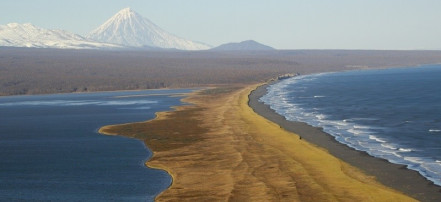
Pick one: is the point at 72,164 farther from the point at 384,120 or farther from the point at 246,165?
the point at 384,120

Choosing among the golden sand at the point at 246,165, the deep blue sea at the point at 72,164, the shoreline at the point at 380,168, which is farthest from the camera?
the deep blue sea at the point at 72,164

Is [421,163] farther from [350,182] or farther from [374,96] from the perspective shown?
[374,96]

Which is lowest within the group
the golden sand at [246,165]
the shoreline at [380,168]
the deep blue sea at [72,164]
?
the deep blue sea at [72,164]

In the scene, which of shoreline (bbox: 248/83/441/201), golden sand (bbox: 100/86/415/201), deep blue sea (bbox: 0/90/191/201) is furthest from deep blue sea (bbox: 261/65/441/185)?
deep blue sea (bbox: 0/90/191/201)

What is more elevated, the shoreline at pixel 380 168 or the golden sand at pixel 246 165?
the shoreline at pixel 380 168

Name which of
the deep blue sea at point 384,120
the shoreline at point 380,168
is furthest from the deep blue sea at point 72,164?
the deep blue sea at point 384,120

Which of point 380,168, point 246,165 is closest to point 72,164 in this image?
point 246,165

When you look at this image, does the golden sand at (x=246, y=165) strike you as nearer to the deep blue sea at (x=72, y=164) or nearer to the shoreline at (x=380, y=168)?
the shoreline at (x=380, y=168)

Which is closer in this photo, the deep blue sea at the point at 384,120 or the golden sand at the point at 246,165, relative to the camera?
the golden sand at the point at 246,165

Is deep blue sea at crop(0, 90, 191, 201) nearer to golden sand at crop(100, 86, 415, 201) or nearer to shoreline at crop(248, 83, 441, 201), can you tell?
golden sand at crop(100, 86, 415, 201)
